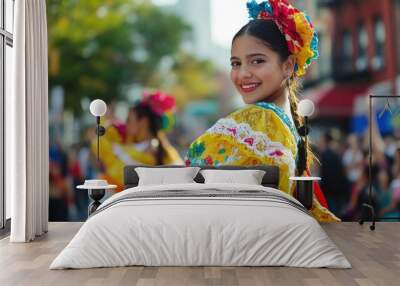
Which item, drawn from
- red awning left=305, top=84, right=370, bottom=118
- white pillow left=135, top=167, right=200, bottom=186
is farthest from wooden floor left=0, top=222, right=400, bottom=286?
red awning left=305, top=84, right=370, bottom=118

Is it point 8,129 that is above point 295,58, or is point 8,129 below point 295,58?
below

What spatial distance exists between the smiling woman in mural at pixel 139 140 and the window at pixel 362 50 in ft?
7.51

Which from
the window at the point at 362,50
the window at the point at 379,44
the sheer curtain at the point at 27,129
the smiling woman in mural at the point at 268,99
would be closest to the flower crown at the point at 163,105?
the smiling woman in mural at the point at 268,99

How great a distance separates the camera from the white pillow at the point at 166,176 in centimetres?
627

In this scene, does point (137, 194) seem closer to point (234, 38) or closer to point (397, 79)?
point (234, 38)

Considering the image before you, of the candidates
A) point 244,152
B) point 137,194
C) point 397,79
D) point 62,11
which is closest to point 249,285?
point 137,194

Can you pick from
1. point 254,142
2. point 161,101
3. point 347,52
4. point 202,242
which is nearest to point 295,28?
point 347,52

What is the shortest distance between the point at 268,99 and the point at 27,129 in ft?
9.10

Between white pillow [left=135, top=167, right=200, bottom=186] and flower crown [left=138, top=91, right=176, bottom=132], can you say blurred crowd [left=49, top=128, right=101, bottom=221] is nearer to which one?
flower crown [left=138, top=91, right=176, bottom=132]

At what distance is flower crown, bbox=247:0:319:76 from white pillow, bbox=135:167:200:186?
71.6 inches

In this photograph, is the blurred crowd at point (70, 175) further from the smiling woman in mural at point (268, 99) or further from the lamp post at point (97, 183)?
the smiling woman in mural at point (268, 99)

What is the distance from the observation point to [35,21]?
599 centimetres

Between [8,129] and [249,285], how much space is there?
3789 millimetres

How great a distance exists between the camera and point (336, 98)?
7156 millimetres
